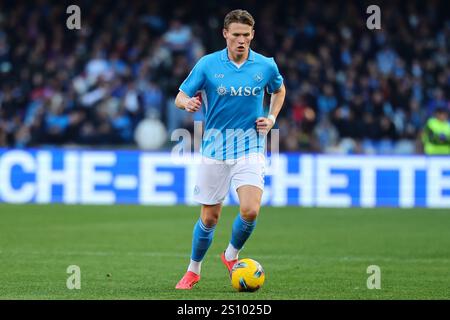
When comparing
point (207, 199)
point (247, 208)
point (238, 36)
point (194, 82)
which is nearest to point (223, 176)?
point (207, 199)

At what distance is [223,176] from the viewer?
8867 mm

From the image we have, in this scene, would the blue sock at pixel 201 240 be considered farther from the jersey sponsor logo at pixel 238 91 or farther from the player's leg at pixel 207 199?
the jersey sponsor logo at pixel 238 91

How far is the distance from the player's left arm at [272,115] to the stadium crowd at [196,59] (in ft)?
36.9

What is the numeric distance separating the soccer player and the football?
40 cm

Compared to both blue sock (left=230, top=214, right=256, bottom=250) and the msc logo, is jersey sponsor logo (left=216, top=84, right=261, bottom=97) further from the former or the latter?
blue sock (left=230, top=214, right=256, bottom=250)

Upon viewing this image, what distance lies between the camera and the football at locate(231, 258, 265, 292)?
338 inches

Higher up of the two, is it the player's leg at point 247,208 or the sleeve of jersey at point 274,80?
the sleeve of jersey at point 274,80

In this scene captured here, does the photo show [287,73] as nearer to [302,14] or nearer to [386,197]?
[302,14]

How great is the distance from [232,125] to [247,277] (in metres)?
1.29

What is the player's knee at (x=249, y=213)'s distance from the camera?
873 centimetres

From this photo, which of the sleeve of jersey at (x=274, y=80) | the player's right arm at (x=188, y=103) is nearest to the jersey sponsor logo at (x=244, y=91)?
the sleeve of jersey at (x=274, y=80)

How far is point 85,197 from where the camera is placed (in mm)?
19172
